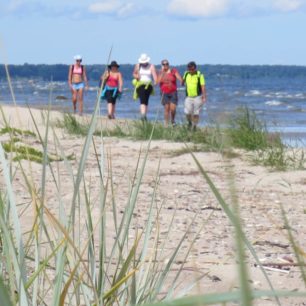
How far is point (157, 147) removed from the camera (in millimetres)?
10805

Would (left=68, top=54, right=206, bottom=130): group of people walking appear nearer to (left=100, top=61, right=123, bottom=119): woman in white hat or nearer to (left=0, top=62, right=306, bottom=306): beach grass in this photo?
(left=100, top=61, right=123, bottom=119): woman in white hat

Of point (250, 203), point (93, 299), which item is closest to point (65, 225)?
point (93, 299)

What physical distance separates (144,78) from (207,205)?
9801 mm

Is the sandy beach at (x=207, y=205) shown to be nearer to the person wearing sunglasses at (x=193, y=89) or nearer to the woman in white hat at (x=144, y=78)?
the person wearing sunglasses at (x=193, y=89)

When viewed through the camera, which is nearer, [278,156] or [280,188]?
[280,188]

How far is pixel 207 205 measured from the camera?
638 centimetres

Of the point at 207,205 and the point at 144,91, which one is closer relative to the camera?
the point at 207,205

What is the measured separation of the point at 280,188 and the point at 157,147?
11.1 ft

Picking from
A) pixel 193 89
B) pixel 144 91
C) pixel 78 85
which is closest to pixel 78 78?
pixel 78 85

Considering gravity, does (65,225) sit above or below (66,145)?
above

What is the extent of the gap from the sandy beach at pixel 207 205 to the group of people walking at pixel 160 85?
2631 millimetres

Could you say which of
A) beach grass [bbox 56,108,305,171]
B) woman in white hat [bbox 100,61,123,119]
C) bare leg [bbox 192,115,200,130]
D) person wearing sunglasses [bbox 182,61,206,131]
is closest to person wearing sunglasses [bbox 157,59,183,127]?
person wearing sunglasses [bbox 182,61,206,131]

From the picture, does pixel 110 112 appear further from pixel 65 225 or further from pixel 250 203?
pixel 65 225

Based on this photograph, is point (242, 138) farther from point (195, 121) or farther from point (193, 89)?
point (193, 89)
